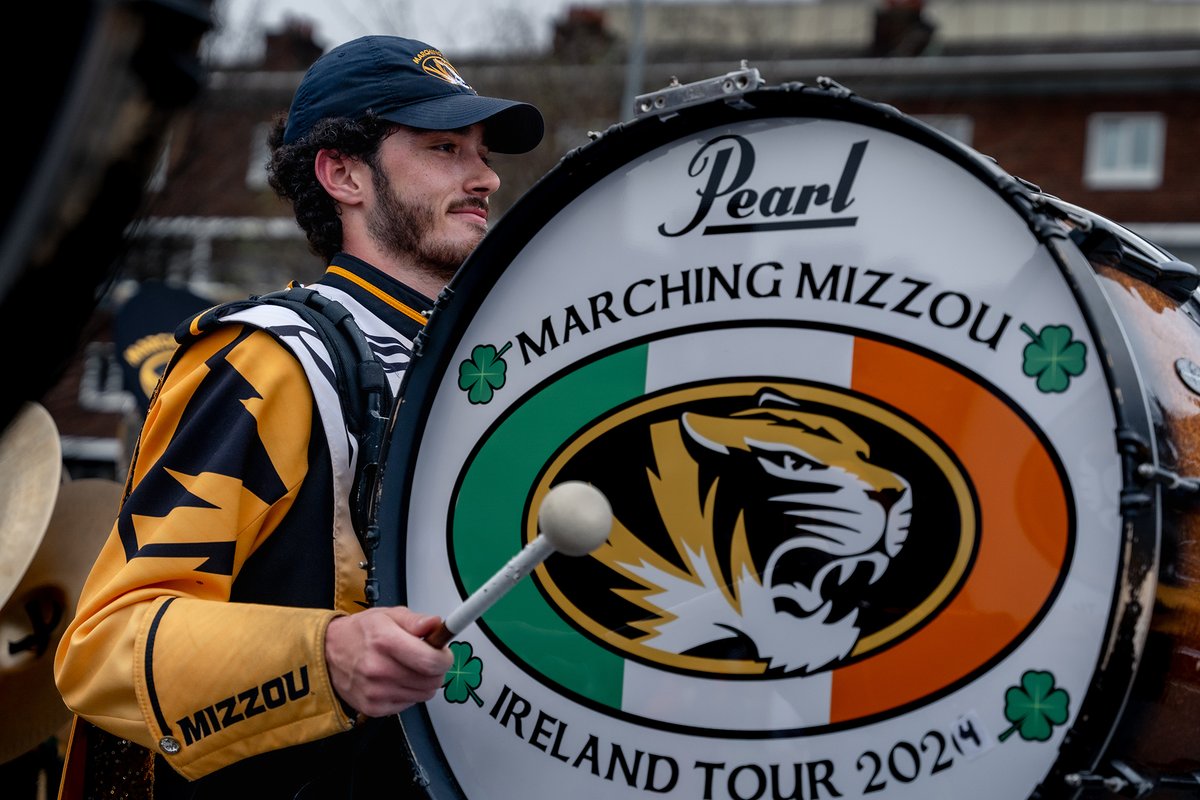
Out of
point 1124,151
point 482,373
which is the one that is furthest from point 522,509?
point 1124,151

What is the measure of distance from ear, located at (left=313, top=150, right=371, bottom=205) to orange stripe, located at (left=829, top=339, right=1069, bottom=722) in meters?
1.22

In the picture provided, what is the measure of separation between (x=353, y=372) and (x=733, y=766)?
32.1 inches

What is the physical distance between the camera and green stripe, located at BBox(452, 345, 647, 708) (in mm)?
1516

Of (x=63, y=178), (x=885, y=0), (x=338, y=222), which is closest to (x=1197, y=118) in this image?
(x=885, y=0)

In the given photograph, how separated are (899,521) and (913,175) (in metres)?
0.36

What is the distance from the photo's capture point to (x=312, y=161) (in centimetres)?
238

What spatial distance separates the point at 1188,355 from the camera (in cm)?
140

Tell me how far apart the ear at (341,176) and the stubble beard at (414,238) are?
0.06 meters

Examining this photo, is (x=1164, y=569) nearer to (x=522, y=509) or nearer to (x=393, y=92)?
(x=522, y=509)

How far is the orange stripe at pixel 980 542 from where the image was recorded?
1.27 metres

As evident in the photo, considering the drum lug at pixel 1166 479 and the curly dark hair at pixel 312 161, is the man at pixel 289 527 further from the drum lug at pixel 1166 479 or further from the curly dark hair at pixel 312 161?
the drum lug at pixel 1166 479

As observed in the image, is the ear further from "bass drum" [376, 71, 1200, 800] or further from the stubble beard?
"bass drum" [376, 71, 1200, 800]

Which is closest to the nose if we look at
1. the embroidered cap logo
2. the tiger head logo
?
the embroidered cap logo

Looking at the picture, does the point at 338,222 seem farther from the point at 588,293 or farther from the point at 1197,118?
the point at 1197,118
